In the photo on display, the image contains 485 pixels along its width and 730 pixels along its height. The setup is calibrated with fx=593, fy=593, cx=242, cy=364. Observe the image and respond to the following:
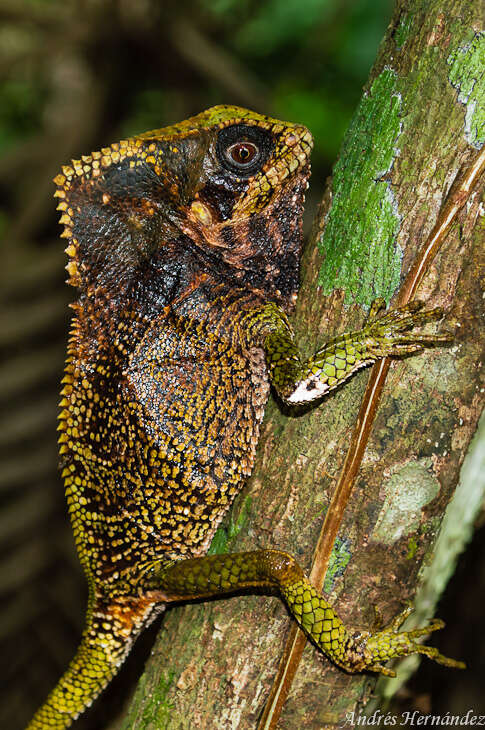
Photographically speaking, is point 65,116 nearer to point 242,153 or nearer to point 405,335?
point 242,153

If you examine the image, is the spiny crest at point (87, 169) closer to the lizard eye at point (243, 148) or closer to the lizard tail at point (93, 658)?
the lizard eye at point (243, 148)

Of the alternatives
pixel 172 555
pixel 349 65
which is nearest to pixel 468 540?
pixel 172 555

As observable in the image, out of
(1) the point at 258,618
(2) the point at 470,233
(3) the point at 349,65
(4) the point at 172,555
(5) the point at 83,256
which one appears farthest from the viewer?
(3) the point at 349,65

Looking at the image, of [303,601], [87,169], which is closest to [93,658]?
[303,601]

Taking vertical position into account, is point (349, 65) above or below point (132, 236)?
above

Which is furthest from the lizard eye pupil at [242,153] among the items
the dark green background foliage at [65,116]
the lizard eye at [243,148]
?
the dark green background foliage at [65,116]

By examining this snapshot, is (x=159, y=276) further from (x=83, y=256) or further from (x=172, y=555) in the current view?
(x=172, y=555)
